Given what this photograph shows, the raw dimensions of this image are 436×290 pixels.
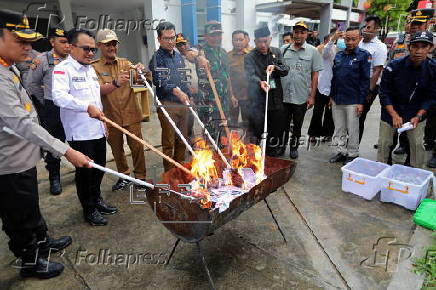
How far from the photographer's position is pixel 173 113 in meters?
4.65

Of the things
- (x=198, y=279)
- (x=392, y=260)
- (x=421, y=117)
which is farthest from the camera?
(x=421, y=117)

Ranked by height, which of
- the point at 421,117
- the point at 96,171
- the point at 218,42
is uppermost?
the point at 218,42

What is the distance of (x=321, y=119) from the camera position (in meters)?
6.43

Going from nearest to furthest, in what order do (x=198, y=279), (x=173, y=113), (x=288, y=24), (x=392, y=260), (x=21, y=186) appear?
1. (x=21, y=186)
2. (x=198, y=279)
3. (x=392, y=260)
4. (x=173, y=113)
5. (x=288, y=24)

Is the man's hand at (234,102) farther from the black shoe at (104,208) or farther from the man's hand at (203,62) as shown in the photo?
the black shoe at (104,208)

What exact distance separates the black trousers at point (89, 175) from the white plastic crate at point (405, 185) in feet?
13.4

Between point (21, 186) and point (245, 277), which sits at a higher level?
point (21, 186)

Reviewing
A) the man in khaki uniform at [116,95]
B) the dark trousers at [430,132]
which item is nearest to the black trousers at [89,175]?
the man in khaki uniform at [116,95]

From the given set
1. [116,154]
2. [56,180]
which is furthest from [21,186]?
[56,180]

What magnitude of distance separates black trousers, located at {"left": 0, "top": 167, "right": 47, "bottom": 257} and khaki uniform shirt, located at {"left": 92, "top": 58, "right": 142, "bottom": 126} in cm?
163

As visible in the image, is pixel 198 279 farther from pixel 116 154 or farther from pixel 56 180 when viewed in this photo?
pixel 56 180

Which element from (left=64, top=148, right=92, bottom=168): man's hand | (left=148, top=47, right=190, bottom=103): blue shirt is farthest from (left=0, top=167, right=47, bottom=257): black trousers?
(left=148, top=47, right=190, bottom=103): blue shirt

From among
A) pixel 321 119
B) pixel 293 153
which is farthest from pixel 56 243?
pixel 321 119

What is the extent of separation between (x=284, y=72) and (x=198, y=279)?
3.75 metres
